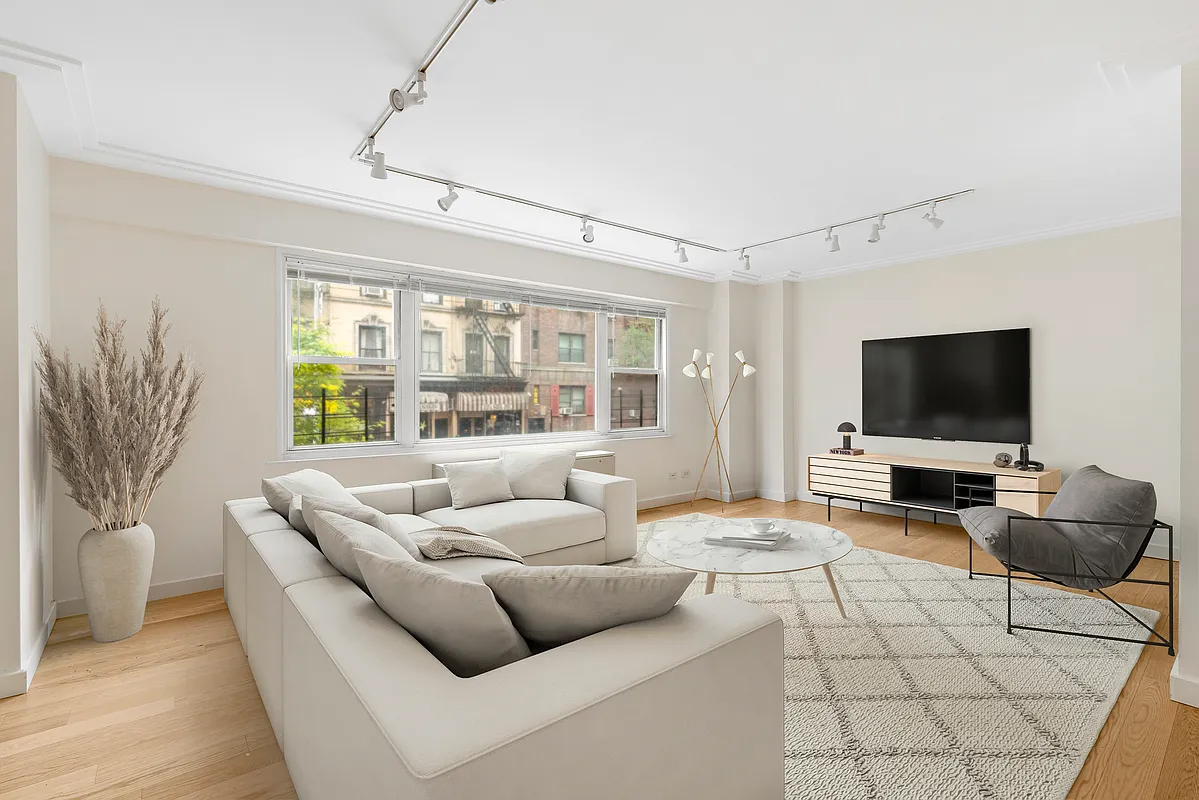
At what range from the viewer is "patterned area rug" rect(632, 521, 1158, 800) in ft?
6.06

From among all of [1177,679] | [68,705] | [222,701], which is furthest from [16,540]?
[1177,679]

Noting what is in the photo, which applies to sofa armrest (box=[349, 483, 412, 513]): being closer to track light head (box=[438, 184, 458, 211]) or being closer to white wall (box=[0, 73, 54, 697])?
white wall (box=[0, 73, 54, 697])

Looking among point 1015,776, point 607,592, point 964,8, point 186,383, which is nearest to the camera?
point 607,592

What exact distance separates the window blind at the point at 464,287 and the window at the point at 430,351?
0.33 m

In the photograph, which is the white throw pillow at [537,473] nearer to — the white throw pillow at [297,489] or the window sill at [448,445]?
the window sill at [448,445]

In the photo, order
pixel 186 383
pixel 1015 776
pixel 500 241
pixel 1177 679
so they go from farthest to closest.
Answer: pixel 500 241, pixel 186 383, pixel 1177 679, pixel 1015 776

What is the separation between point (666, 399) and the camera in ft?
20.1

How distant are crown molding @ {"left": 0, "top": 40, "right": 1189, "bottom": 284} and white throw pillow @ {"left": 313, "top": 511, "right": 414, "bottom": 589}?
6.89 ft

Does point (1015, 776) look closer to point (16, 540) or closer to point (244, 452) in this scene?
point (16, 540)

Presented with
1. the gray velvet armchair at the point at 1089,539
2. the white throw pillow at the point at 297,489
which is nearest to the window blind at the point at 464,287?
the white throw pillow at the point at 297,489

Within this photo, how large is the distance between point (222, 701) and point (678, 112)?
122 inches

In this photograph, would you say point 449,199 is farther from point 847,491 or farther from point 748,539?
point 847,491

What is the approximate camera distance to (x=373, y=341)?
4266mm

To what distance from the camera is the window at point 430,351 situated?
4523mm
